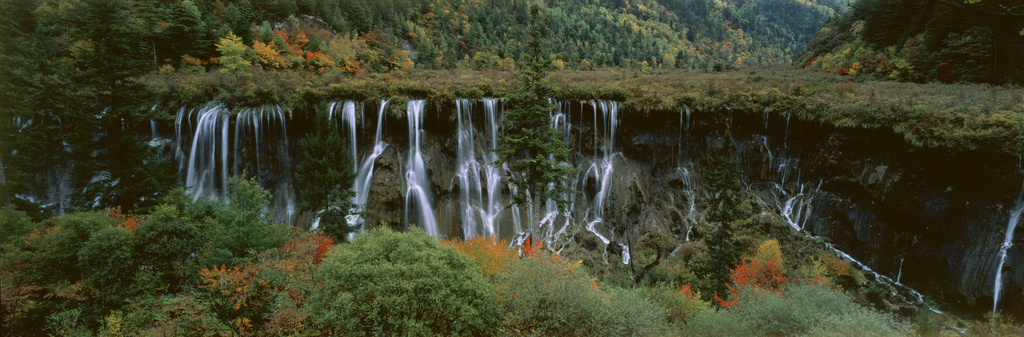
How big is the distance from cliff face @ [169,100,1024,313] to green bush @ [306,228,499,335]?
1238cm

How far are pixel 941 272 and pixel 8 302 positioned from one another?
4477 centimetres

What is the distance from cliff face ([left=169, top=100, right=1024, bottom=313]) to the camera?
23.9 meters

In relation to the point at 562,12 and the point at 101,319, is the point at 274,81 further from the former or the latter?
the point at 562,12

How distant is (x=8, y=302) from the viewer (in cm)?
1359

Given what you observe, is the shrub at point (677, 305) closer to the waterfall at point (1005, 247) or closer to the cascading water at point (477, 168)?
the cascading water at point (477, 168)

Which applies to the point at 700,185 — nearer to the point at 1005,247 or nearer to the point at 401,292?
the point at 1005,247

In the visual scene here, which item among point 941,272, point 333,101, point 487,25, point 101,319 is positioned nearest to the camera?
point 101,319

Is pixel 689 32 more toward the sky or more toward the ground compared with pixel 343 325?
more toward the sky

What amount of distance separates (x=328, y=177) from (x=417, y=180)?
868 cm

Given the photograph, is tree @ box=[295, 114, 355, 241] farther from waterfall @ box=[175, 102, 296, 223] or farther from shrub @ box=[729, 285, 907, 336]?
shrub @ box=[729, 285, 907, 336]

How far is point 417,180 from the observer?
96.5ft

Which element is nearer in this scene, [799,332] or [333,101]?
[799,332]

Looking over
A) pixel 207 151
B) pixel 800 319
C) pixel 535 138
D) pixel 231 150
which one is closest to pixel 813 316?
pixel 800 319

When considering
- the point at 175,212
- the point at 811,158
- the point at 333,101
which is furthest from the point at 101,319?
the point at 811,158
